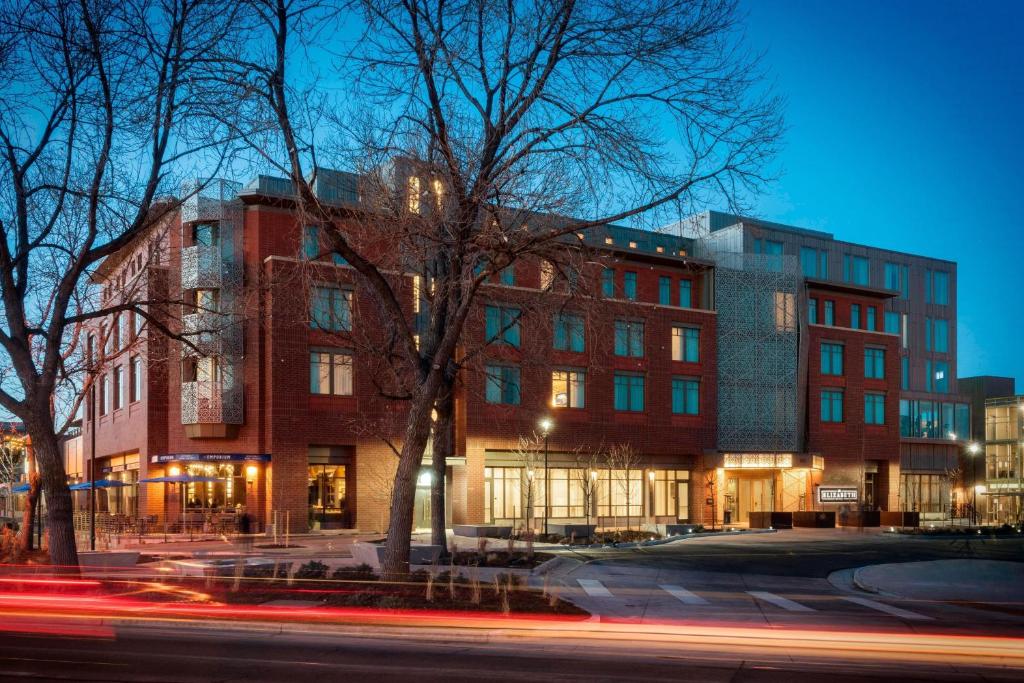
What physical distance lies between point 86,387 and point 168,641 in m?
21.4

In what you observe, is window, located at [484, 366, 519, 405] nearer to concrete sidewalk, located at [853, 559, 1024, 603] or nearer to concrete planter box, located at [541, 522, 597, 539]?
concrete planter box, located at [541, 522, 597, 539]

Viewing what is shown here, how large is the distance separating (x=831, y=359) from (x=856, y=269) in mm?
15639

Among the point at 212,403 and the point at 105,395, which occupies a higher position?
the point at 105,395

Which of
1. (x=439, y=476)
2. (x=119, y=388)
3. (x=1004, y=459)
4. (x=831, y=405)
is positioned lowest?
(x=1004, y=459)

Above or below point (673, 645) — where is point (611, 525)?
below

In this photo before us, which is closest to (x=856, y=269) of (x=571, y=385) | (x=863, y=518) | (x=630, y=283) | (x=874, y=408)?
(x=874, y=408)

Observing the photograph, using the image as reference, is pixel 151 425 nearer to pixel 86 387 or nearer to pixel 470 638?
pixel 86 387

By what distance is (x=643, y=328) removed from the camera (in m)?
55.5

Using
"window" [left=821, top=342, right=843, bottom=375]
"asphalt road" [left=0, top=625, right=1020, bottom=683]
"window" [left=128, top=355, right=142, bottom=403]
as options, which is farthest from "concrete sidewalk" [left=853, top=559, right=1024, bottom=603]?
"window" [left=128, top=355, right=142, bottom=403]

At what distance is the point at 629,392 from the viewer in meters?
56.7

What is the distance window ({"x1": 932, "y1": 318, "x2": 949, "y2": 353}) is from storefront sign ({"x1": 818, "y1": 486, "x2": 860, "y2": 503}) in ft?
102

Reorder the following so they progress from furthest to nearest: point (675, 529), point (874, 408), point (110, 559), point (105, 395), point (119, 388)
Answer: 1. point (874, 408)
2. point (105, 395)
3. point (119, 388)
4. point (675, 529)
5. point (110, 559)

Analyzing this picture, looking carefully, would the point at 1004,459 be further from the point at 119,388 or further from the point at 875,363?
the point at 119,388

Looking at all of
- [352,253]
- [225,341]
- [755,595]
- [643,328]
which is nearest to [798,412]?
[643,328]
